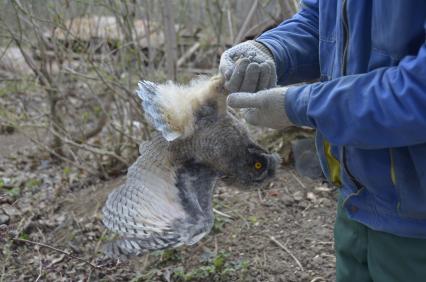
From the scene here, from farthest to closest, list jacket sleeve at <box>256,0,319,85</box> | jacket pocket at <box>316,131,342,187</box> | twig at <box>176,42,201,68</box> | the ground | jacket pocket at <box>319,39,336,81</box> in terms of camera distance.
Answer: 1. twig at <box>176,42,201,68</box>
2. the ground
3. jacket sleeve at <box>256,0,319,85</box>
4. jacket pocket at <box>316,131,342,187</box>
5. jacket pocket at <box>319,39,336,81</box>

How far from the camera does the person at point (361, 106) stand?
1520mm

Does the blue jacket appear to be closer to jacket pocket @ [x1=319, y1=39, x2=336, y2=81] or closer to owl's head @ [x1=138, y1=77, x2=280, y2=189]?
jacket pocket @ [x1=319, y1=39, x2=336, y2=81]

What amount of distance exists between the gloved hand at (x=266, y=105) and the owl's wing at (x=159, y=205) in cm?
58

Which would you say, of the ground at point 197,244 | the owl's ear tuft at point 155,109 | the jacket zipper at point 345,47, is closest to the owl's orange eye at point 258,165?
the owl's ear tuft at point 155,109

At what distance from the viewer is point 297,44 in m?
2.25

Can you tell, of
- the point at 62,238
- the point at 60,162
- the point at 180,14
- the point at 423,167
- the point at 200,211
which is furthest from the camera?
the point at 180,14

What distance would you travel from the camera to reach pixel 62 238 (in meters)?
4.10

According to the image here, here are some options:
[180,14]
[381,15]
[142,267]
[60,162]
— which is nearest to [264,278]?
[142,267]

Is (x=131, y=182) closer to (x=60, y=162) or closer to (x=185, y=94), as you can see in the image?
(x=185, y=94)

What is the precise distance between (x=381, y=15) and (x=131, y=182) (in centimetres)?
142

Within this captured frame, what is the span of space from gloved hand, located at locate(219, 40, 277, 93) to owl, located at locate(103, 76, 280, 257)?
0.85ft

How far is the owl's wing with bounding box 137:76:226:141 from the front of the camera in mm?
2307

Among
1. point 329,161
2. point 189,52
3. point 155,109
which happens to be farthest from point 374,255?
point 189,52

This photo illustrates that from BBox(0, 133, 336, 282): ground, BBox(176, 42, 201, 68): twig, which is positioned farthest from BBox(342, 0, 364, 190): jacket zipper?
BBox(176, 42, 201, 68): twig
